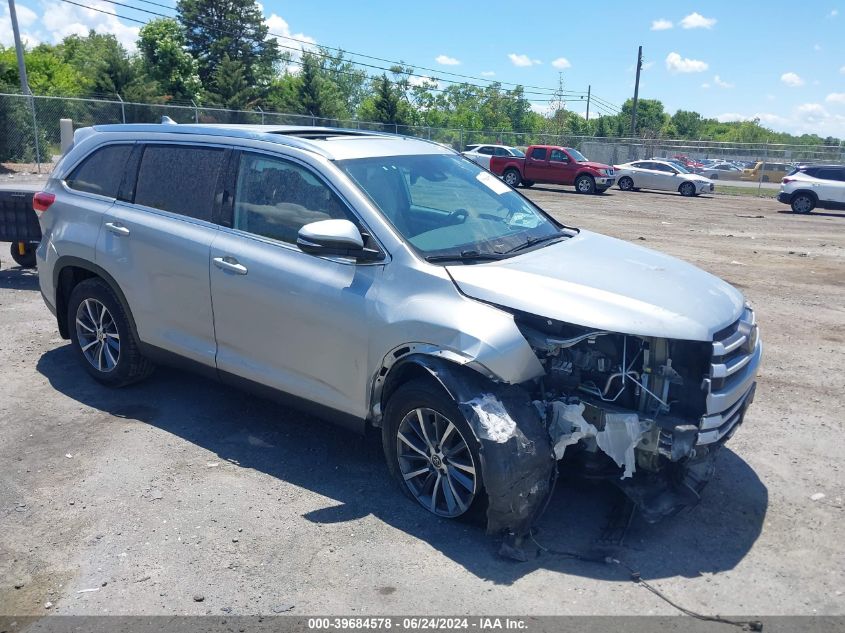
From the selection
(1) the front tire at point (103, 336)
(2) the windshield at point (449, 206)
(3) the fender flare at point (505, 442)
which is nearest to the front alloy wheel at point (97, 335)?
(1) the front tire at point (103, 336)

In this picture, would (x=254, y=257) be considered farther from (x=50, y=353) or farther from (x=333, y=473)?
(x=50, y=353)

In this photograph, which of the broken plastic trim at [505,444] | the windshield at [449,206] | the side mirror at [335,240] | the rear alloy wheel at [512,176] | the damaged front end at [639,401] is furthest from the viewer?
the rear alloy wheel at [512,176]

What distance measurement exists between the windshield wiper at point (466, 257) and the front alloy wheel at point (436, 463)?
0.84 metres

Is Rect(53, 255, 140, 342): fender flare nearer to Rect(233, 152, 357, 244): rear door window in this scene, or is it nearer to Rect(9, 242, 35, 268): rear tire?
Rect(233, 152, 357, 244): rear door window

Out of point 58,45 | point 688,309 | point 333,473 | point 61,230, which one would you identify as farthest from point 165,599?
point 58,45

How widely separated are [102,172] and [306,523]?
3291 millimetres

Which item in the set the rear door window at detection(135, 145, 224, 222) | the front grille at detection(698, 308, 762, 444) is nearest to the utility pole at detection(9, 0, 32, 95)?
the rear door window at detection(135, 145, 224, 222)

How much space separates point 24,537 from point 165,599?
103 cm

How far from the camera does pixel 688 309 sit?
3750 millimetres

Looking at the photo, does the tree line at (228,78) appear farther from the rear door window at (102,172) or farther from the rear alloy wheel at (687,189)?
the rear door window at (102,172)

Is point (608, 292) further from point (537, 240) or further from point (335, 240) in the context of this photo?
point (335, 240)

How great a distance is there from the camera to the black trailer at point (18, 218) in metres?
8.40

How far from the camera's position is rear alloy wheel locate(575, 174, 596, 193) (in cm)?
2922

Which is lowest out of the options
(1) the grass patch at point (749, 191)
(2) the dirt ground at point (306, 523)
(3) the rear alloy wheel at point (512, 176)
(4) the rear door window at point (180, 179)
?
(2) the dirt ground at point (306, 523)
